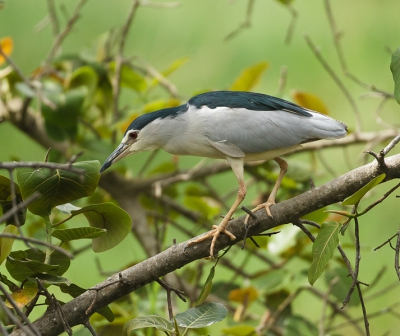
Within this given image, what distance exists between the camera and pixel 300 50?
316 centimetres

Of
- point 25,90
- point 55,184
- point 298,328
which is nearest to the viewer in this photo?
point 55,184

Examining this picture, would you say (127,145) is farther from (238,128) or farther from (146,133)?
(238,128)

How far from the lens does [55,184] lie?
36.2 inches

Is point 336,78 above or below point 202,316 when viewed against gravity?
above

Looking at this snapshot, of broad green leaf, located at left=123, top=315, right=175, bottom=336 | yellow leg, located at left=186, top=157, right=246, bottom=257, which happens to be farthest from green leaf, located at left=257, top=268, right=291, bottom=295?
broad green leaf, located at left=123, top=315, right=175, bottom=336

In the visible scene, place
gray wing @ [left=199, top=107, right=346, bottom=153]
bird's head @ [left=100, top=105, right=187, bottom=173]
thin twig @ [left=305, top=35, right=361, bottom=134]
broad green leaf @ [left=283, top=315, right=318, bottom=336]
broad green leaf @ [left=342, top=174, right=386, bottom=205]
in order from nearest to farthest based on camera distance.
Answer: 1. broad green leaf @ [left=342, top=174, right=386, bottom=205]
2. gray wing @ [left=199, top=107, right=346, bottom=153]
3. bird's head @ [left=100, top=105, right=187, bottom=173]
4. broad green leaf @ [left=283, top=315, right=318, bottom=336]
5. thin twig @ [left=305, top=35, right=361, bottom=134]

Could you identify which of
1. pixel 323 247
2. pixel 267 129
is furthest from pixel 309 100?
pixel 323 247

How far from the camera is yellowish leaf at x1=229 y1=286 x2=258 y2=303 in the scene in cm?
149

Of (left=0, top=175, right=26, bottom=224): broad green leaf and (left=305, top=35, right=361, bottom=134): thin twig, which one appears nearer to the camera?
(left=0, top=175, right=26, bottom=224): broad green leaf

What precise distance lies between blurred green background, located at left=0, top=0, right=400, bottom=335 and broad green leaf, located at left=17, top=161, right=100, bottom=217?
1.87 m

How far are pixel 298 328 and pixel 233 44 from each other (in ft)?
6.58

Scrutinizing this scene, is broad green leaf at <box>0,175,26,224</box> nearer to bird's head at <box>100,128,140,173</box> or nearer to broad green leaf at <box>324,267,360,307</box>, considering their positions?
bird's head at <box>100,128,140,173</box>

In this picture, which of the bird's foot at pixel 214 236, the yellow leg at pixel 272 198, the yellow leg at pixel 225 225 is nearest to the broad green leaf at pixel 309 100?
the yellow leg at pixel 272 198

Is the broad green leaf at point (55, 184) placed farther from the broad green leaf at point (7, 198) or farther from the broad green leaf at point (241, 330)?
the broad green leaf at point (241, 330)
